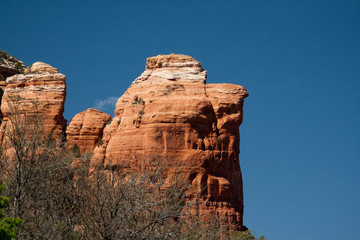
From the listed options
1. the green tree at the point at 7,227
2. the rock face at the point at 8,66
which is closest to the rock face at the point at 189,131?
the rock face at the point at 8,66

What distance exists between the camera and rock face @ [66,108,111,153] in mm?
62075

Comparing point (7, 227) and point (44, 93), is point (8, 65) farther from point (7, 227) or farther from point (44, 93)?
point (7, 227)

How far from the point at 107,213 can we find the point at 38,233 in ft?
10.8

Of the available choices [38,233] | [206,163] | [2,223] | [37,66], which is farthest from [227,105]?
[2,223]

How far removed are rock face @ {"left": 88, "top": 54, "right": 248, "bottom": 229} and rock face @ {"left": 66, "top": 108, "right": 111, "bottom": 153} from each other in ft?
20.9

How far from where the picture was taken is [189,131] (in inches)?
2009

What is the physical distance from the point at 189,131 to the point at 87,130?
15805 millimetres

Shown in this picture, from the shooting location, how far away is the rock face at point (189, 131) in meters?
49.9

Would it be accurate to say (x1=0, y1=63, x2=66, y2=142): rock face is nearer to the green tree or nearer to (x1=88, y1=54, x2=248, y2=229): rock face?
(x1=88, y1=54, x2=248, y2=229): rock face

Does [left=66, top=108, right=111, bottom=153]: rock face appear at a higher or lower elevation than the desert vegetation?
higher

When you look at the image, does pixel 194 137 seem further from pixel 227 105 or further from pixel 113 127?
pixel 113 127

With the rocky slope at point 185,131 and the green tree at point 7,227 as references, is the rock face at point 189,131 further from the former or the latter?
the green tree at point 7,227

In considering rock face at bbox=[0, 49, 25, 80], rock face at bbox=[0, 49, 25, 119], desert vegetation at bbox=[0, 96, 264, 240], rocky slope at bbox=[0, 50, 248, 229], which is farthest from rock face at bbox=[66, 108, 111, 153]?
desert vegetation at bbox=[0, 96, 264, 240]

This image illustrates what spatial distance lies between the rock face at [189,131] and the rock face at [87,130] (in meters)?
6.37
